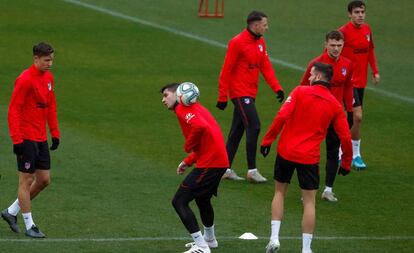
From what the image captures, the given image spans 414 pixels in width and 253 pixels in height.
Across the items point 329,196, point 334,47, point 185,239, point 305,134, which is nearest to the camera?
point 305,134

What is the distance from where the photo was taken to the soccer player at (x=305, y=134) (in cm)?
1216

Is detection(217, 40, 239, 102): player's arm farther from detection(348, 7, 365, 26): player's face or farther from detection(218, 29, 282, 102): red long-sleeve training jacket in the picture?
detection(348, 7, 365, 26): player's face

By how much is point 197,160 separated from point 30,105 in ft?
6.97

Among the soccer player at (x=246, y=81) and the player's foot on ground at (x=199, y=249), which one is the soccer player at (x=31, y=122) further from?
the soccer player at (x=246, y=81)

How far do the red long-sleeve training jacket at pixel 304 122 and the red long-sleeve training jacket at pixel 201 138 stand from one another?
0.55m

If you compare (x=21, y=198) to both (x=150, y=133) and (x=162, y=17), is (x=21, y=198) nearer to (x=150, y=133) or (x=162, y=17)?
(x=150, y=133)

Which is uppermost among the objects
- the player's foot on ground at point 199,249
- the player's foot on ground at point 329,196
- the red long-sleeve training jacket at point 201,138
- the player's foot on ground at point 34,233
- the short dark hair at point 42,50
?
the short dark hair at point 42,50

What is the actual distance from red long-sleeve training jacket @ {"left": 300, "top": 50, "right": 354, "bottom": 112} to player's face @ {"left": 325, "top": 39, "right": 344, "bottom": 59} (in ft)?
0.43

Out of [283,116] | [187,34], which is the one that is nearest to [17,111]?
[283,116]

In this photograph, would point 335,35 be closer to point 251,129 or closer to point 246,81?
point 246,81

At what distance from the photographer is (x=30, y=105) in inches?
509

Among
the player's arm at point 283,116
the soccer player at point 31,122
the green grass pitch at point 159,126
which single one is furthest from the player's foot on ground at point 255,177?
the player's arm at point 283,116

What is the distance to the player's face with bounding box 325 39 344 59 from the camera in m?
14.9

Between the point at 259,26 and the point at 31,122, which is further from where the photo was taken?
the point at 259,26
